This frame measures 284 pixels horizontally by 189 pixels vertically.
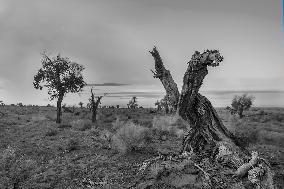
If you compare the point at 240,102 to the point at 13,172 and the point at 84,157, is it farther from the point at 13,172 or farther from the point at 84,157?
the point at 13,172

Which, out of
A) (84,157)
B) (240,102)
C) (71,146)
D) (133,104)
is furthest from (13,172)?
(133,104)

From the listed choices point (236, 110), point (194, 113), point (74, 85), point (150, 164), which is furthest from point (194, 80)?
point (236, 110)

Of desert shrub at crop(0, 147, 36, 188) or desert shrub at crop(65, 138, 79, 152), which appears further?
desert shrub at crop(65, 138, 79, 152)

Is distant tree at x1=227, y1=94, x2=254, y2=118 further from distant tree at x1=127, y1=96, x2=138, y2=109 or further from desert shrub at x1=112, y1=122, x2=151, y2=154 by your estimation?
desert shrub at x1=112, y1=122, x2=151, y2=154

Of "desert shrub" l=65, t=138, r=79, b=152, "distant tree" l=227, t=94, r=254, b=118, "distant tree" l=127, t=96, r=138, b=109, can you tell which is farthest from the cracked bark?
"distant tree" l=127, t=96, r=138, b=109

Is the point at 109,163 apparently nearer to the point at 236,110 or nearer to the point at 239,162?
the point at 239,162

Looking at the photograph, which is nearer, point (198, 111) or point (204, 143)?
point (198, 111)

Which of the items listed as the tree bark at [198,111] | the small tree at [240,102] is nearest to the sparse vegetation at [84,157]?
the tree bark at [198,111]

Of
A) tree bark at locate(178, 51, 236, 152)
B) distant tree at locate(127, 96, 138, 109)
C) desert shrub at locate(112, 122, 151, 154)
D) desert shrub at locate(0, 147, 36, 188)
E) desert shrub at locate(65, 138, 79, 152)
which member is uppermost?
distant tree at locate(127, 96, 138, 109)

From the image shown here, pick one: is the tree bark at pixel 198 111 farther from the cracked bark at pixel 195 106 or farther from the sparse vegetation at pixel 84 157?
the sparse vegetation at pixel 84 157

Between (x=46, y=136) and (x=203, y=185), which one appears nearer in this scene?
(x=203, y=185)

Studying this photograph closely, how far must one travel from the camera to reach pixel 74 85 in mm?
41656

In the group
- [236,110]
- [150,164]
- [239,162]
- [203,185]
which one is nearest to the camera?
[203,185]

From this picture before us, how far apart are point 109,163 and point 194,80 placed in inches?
260
